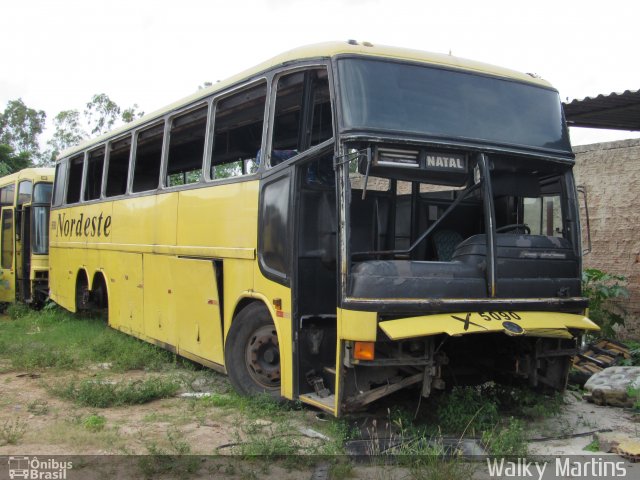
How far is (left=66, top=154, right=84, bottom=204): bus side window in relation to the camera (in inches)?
437

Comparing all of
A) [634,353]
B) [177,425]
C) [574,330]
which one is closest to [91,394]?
[177,425]

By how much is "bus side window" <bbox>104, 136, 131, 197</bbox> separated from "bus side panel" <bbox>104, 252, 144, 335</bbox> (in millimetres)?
943

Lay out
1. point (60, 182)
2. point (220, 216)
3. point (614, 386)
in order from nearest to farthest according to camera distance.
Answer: point (614, 386) < point (220, 216) < point (60, 182)

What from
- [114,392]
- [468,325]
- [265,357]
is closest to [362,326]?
[468,325]

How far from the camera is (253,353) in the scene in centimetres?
596

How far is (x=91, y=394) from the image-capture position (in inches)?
239

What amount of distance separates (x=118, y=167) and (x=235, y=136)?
3.34 m

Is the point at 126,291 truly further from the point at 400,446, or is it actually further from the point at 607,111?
the point at 607,111

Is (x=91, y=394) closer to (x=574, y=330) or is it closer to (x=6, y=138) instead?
(x=574, y=330)

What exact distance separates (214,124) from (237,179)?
913mm

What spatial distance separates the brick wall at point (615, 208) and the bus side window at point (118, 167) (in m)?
6.27

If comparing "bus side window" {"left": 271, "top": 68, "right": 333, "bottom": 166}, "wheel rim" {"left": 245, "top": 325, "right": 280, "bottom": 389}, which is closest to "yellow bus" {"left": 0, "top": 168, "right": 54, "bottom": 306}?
"wheel rim" {"left": 245, "top": 325, "right": 280, "bottom": 389}

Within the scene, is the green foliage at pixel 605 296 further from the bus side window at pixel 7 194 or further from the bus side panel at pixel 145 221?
the bus side window at pixel 7 194

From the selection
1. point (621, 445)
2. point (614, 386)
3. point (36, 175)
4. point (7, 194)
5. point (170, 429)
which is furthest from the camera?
point (7, 194)
